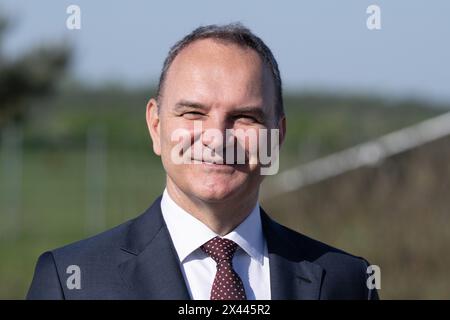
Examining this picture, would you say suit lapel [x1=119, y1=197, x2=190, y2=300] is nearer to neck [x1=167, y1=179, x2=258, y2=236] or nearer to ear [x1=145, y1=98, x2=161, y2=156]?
neck [x1=167, y1=179, x2=258, y2=236]

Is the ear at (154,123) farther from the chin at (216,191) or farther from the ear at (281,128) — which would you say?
the ear at (281,128)

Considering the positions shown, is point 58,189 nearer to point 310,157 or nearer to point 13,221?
point 13,221

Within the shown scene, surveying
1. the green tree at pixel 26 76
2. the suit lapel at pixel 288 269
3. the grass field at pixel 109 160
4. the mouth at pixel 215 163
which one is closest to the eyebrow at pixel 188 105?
the mouth at pixel 215 163

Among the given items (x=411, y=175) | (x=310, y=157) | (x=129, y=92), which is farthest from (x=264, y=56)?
(x=129, y=92)

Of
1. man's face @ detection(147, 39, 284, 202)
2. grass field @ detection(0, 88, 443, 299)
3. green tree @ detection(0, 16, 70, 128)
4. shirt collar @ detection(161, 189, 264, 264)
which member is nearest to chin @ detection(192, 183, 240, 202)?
man's face @ detection(147, 39, 284, 202)

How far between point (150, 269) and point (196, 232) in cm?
17

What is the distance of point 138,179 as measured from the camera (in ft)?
90.6

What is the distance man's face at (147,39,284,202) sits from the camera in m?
3.14

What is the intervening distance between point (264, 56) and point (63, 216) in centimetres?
2140

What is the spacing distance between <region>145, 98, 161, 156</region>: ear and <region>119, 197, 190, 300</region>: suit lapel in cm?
22

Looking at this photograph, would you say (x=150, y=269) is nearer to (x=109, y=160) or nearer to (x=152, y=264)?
(x=152, y=264)

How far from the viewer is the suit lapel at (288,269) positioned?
3.30m

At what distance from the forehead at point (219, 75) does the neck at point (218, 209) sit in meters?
0.28

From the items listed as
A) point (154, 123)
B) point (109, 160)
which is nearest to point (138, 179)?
point (109, 160)
